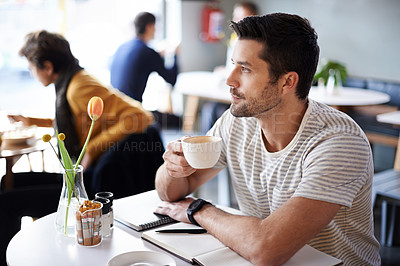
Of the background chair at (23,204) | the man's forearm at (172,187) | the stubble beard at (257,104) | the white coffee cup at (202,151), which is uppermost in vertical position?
A: the stubble beard at (257,104)

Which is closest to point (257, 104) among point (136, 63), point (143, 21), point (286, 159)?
point (286, 159)

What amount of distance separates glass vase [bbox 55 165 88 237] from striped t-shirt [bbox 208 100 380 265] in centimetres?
59

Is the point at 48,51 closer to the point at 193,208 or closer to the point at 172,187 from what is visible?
the point at 172,187

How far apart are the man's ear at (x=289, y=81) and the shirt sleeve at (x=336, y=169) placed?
0.73 feet

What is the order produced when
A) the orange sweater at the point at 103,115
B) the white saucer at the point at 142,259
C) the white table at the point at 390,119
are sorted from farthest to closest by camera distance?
the white table at the point at 390,119 → the orange sweater at the point at 103,115 → the white saucer at the point at 142,259

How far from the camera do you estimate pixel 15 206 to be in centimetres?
220

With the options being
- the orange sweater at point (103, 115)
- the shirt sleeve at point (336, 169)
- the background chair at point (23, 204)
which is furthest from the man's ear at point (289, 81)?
the background chair at point (23, 204)

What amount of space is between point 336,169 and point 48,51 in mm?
1881

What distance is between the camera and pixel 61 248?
133 cm

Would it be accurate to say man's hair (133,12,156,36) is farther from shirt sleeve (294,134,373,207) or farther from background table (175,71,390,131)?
shirt sleeve (294,134,373,207)

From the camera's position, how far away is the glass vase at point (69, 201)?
1406 mm

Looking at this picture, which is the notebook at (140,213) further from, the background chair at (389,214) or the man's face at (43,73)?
the background chair at (389,214)

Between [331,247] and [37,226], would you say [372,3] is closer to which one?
[331,247]

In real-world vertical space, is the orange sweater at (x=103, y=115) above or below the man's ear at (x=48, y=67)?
below
